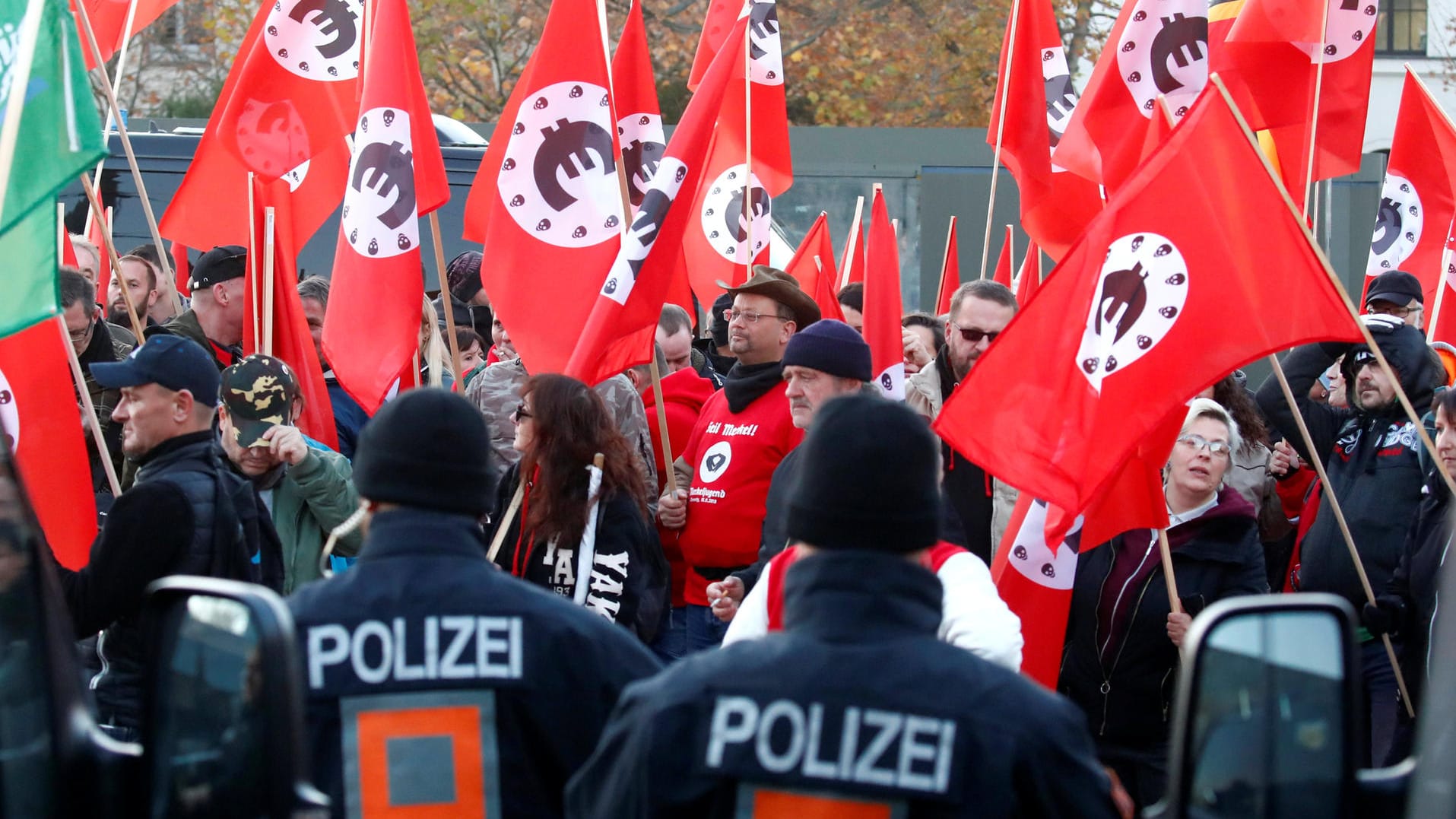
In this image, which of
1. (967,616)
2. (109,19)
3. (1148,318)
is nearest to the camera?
(967,616)

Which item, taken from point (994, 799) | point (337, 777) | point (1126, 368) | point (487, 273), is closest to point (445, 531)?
point (337, 777)

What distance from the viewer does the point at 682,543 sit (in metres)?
5.84

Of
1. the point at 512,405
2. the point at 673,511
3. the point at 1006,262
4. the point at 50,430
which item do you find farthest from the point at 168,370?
the point at 1006,262

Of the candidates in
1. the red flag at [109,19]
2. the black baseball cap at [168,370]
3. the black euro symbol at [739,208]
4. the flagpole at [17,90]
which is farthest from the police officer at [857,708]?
the red flag at [109,19]

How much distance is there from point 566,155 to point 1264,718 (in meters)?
4.37

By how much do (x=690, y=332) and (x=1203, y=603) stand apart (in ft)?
10.7

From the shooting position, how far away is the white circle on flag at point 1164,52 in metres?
7.38

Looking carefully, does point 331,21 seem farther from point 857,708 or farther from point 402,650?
point 857,708

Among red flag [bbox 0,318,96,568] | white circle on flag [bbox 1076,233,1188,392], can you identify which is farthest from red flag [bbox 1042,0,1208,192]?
red flag [bbox 0,318,96,568]

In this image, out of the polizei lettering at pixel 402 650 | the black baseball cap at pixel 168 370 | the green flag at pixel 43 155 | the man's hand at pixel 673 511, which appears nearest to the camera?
the polizei lettering at pixel 402 650

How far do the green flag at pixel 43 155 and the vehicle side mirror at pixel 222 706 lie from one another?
2043 mm

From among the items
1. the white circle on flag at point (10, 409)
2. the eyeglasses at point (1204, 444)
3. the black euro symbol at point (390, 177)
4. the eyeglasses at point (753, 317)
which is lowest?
the eyeglasses at point (1204, 444)

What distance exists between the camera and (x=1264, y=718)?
2311mm

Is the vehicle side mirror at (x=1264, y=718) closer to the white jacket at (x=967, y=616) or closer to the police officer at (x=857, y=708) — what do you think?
the police officer at (x=857, y=708)
